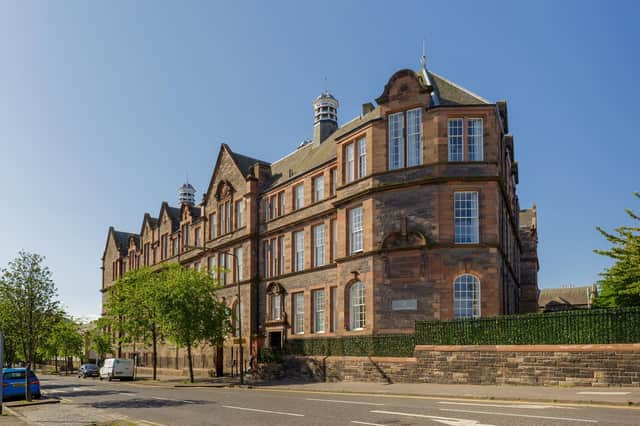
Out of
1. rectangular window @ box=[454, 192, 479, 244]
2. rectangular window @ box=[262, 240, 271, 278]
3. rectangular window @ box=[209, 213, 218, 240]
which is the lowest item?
rectangular window @ box=[262, 240, 271, 278]

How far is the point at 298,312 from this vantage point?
4497 cm

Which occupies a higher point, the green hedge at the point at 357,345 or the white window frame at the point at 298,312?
the white window frame at the point at 298,312

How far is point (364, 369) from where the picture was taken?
33.3 metres

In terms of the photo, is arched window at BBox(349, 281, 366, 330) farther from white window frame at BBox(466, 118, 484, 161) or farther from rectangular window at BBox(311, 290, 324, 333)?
white window frame at BBox(466, 118, 484, 161)

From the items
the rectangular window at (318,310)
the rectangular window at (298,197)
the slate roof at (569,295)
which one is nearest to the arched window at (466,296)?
the rectangular window at (318,310)

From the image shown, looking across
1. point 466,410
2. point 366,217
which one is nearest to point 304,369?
point 366,217

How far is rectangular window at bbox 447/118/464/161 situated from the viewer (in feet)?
110

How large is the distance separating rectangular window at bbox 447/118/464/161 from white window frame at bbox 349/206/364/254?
6.44 meters

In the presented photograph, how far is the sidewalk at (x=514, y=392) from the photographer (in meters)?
18.9

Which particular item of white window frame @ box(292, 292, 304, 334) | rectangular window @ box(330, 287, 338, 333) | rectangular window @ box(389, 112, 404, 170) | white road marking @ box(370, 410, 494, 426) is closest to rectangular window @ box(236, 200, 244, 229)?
white window frame @ box(292, 292, 304, 334)

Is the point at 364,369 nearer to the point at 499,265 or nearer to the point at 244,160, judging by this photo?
the point at 499,265

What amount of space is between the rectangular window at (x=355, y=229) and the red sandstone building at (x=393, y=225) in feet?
0.26

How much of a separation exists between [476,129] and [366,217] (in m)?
7.66

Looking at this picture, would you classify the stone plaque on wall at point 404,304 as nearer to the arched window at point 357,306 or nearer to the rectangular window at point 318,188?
the arched window at point 357,306
